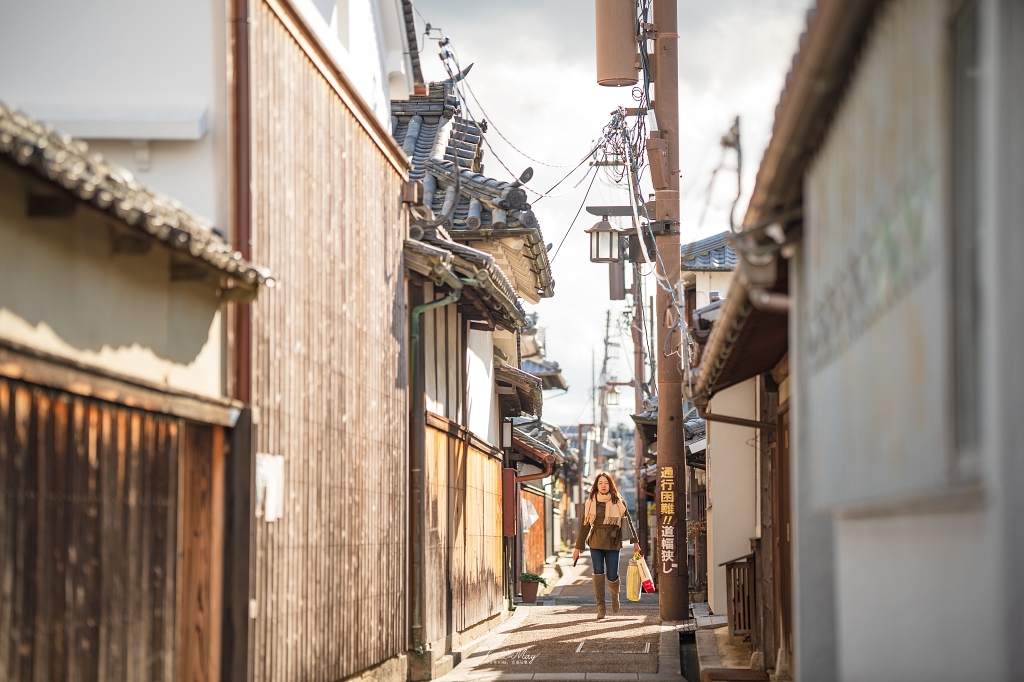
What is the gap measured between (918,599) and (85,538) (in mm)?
4372

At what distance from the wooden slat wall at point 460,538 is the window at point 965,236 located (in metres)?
12.2

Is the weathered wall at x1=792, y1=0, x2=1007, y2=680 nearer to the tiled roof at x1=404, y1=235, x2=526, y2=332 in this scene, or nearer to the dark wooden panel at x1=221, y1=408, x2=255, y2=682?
the dark wooden panel at x1=221, y1=408, x2=255, y2=682

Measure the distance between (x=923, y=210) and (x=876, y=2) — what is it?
1.04 meters

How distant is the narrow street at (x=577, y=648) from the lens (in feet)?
48.5

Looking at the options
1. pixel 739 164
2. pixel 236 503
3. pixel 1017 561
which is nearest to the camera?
pixel 1017 561

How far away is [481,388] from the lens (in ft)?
73.8

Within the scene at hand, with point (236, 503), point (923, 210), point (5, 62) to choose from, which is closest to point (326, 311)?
point (236, 503)

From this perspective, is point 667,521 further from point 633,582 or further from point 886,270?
point 886,270

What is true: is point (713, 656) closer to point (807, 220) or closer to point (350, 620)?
point (350, 620)

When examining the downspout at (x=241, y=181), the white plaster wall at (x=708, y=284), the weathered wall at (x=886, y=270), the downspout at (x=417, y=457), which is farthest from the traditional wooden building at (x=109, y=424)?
the white plaster wall at (x=708, y=284)

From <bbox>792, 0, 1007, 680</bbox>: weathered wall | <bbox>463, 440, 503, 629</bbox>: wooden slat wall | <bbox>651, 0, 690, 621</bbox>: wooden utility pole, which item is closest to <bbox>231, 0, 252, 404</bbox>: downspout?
<bbox>792, 0, 1007, 680</bbox>: weathered wall

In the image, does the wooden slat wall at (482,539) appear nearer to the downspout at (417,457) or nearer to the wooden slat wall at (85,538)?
the downspout at (417,457)

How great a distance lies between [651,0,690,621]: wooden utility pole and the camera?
2020 cm

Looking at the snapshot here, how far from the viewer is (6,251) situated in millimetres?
5816
